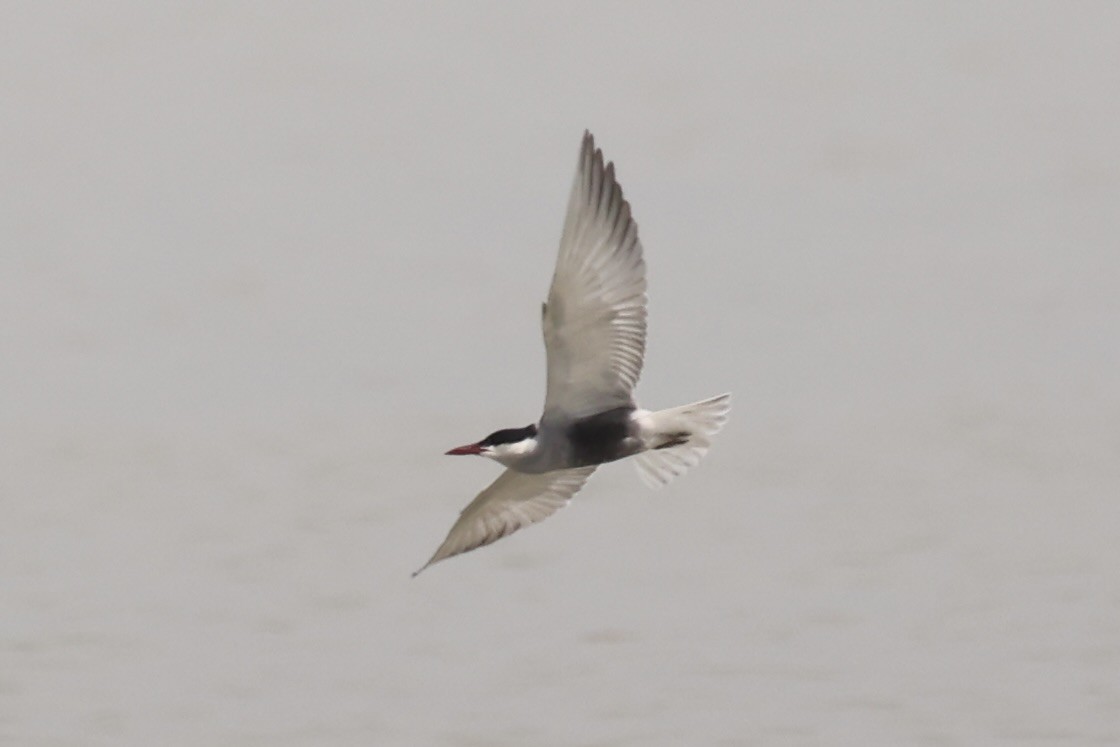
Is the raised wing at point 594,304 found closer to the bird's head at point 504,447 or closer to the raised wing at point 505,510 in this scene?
the bird's head at point 504,447

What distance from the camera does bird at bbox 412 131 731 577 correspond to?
26.8 ft

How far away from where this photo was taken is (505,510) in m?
9.14

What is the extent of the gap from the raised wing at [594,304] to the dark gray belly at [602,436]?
3cm

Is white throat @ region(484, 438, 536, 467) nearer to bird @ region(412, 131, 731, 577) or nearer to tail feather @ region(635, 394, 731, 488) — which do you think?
bird @ region(412, 131, 731, 577)

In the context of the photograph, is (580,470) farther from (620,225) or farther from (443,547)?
(620,225)

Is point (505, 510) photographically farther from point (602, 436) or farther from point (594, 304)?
point (594, 304)

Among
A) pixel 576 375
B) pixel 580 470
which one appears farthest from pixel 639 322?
pixel 580 470

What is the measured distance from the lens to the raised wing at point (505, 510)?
9.11 m

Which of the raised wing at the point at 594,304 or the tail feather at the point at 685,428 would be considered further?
the tail feather at the point at 685,428

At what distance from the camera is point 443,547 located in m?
9.11

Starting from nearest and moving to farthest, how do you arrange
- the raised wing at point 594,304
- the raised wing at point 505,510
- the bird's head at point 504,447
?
the raised wing at point 594,304, the bird's head at point 504,447, the raised wing at point 505,510

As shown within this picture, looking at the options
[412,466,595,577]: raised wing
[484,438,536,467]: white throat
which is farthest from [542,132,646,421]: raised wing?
[412,466,595,577]: raised wing

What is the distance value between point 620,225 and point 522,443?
72 cm

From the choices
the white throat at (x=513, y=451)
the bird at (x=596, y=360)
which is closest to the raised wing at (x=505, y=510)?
the bird at (x=596, y=360)
